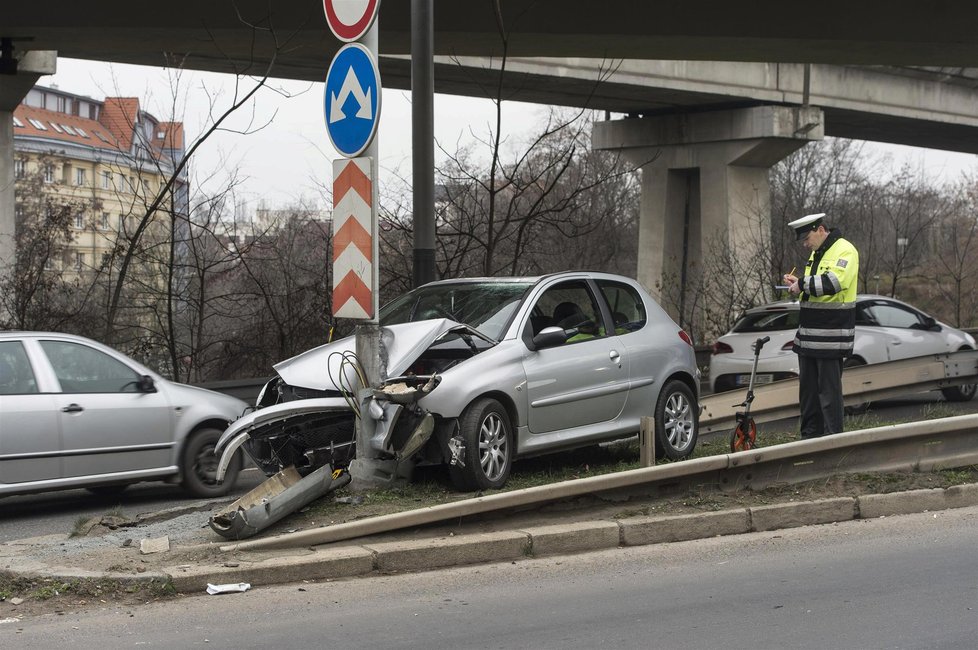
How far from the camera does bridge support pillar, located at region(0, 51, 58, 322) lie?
18891 millimetres

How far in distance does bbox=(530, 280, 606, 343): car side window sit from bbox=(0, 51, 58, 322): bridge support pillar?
38.4 ft

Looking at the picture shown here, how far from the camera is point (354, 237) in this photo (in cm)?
777

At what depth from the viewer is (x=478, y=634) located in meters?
5.42

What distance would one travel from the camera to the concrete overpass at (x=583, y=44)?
53.7 ft

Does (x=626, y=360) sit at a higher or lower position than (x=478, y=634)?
higher

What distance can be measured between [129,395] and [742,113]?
24523mm

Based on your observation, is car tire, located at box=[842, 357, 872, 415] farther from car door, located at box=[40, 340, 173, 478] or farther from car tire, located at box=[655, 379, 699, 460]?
car door, located at box=[40, 340, 173, 478]

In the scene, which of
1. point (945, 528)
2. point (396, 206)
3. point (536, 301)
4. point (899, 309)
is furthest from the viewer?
point (396, 206)

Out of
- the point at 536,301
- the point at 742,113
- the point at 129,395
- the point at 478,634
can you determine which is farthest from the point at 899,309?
the point at 742,113

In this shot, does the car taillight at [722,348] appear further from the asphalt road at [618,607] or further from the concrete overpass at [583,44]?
the asphalt road at [618,607]

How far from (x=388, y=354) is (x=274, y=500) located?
1.68m

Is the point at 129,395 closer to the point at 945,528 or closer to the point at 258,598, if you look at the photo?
the point at 258,598

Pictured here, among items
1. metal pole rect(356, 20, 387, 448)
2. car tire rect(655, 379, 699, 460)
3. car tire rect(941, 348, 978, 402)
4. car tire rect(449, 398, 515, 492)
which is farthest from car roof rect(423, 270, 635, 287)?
car tire rect(941, 348, 978, 402)

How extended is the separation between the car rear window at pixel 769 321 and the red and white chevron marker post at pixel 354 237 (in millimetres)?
8768
